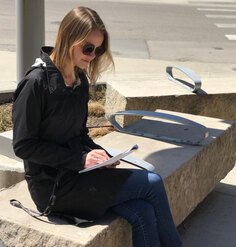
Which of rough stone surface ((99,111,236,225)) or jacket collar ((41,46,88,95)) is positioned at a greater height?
jacket collar ((41,46,88,95))

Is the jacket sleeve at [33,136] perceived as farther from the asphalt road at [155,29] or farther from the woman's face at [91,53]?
the asphalt road at [155,29]

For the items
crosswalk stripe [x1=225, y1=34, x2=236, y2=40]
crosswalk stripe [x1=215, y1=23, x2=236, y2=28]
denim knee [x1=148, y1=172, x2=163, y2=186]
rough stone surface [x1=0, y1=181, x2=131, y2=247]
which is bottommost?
crosswalk stripe [x1=215, y1=23, x2=236, y2=28]

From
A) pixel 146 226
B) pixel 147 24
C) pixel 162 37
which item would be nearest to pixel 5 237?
pixel 146 226

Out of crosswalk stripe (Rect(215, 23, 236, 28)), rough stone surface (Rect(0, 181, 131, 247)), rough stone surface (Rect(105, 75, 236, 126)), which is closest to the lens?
rough stone surface (Rect(0, 181, 131, 247))

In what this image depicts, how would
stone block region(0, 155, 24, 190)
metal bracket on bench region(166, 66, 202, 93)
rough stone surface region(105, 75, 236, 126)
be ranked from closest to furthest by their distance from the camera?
stone block region(0, 155, 24, 190)
rough stone surface region(105, 75, 236, 126)
metal bracket on bench region(166, 66, 202, 93)

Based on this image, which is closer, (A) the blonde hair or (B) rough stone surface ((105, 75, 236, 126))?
(A) the blonde hair

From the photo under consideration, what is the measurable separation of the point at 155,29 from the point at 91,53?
10.5 metres

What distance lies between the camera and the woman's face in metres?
2.86

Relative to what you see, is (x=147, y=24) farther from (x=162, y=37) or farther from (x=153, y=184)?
(x=153, y=184)

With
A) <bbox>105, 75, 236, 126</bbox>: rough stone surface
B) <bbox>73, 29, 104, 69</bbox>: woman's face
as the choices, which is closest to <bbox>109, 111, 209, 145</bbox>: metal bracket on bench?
<bbox>105, 75, 236, 126</bbox>: rough stone surface

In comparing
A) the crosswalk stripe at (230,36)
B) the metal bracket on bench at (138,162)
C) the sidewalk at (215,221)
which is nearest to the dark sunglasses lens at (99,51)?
the metal bracket on bench at (138,162)

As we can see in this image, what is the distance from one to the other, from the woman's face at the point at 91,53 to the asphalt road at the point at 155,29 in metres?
7.07

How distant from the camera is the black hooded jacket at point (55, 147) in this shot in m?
2.78

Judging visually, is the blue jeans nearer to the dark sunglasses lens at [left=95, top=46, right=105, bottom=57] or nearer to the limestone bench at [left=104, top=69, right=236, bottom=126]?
the dark sunglasses lens at [left=95, top=46, right=105, bottom=57]
